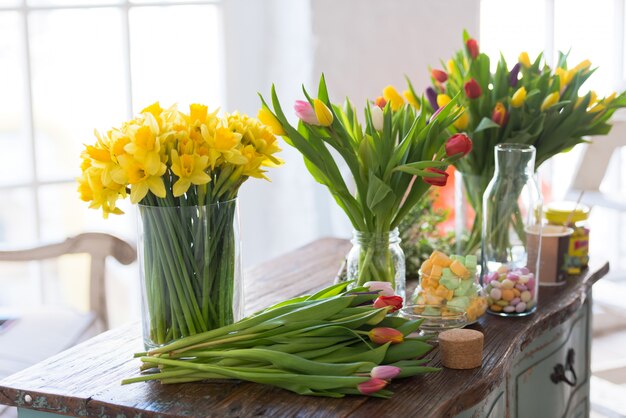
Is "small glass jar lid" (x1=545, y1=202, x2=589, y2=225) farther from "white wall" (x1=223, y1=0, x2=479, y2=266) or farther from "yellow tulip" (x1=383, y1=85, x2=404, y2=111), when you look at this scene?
"white wall" (x1=223, y1=0, x2=479, y2=266)

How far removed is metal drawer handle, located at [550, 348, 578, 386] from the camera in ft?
6.91

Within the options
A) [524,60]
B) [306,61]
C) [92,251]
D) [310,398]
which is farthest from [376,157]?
[306,61]

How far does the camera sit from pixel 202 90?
12.6ft

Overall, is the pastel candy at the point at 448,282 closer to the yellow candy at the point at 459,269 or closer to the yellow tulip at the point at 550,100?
the yellow candy at the point at 459,269

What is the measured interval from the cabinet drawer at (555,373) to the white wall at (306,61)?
5.30 ft

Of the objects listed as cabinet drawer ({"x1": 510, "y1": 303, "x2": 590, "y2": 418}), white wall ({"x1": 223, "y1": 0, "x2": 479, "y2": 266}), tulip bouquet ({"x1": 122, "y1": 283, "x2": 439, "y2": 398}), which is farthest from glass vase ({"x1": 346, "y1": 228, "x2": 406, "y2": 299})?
white wall ({"x1": 223, "y1": 0, "x2": 479, "y2": 266})

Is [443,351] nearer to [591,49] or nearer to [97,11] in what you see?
[97,11]

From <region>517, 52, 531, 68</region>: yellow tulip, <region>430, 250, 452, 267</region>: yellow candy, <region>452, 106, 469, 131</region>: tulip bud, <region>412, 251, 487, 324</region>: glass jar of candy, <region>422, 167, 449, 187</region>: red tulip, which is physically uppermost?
<region>517, 52, 531, 68</region>: yellow tulip

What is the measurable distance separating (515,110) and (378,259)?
558 mm

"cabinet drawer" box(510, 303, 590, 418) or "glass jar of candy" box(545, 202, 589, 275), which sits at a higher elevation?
"glass jar of candy" box(545, 202, 589, 275)

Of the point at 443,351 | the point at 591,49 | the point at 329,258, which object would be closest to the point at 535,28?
the point at 591,49

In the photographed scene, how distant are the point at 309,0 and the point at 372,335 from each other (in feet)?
7.83

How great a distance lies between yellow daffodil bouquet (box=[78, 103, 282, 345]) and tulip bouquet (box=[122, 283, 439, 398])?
0.21ft

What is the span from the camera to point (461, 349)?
5.26ft
